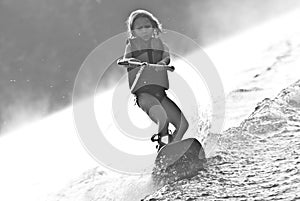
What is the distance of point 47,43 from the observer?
1436 cm

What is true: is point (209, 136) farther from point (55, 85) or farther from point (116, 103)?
point (55, 85)

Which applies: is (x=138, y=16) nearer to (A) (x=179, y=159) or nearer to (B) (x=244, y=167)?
(A) (x=179, y=159)

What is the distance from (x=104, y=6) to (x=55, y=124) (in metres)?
5.29

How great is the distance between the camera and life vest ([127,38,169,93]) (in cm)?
506

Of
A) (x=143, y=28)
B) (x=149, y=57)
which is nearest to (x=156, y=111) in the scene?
(x=149, y=57)

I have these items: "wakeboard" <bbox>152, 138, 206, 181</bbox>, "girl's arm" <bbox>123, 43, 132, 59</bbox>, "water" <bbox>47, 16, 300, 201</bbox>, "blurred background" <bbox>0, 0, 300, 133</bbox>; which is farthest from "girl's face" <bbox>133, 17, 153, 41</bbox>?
"blurred background" <bbox>0, 0, 300, 133</bbox>

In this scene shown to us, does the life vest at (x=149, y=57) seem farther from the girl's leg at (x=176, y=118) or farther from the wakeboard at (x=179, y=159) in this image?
the wakeboard at (x=179, y=159)

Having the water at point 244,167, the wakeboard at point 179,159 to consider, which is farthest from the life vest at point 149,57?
the water at point 244,167

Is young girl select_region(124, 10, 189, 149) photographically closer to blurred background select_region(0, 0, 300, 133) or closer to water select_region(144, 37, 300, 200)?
water select_region(144, 37, 300, 200)

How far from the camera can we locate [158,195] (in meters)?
4.26

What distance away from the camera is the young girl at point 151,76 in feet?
16.4

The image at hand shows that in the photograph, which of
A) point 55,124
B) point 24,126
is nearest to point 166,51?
point 55,124

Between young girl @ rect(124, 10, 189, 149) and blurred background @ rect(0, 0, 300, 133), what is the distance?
8.95 meters

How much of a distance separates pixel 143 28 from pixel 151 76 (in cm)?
55
